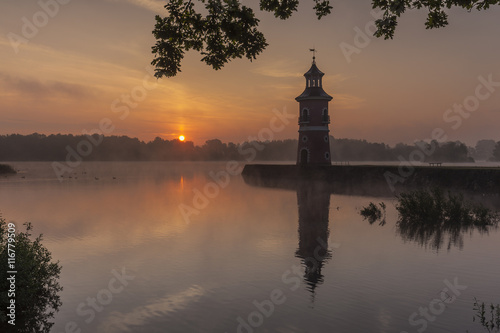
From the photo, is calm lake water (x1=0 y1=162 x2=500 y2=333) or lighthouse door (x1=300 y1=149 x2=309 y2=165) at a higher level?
lighthouse door (x1=300 y1=149 x2=309 y2=165)

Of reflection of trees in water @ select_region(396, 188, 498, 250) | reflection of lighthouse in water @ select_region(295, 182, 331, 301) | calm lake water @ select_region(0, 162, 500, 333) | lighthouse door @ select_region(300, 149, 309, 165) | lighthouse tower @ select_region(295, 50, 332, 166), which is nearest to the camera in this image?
calm lake water @ select_region(0, 162, 500, 333)

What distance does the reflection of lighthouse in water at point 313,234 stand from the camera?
15599 millimetres

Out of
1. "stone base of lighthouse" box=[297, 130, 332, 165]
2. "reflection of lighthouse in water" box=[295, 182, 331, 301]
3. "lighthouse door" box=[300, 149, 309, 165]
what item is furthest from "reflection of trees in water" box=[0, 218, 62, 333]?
"lighthouse door" box=[300, 149, 309, 165]

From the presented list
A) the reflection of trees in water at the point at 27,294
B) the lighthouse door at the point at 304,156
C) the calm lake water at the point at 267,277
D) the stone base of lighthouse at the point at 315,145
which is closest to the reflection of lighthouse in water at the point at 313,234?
the calm lake water at the point at 267,277

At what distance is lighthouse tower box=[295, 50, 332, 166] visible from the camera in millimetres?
58094

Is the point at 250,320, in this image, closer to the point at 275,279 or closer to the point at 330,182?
the point at 275,279

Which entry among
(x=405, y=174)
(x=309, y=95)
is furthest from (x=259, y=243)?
(x=309, y=95)

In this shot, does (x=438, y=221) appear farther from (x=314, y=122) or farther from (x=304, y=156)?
(x=304, y=156)

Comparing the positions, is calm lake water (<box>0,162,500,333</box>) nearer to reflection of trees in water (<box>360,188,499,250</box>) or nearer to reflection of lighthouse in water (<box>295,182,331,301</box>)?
reflection of lighthouse in water (<box>295,182,331,301</box>)

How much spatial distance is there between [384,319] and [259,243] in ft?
36.7

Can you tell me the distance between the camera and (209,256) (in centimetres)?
1870

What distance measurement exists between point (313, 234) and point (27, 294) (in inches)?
630

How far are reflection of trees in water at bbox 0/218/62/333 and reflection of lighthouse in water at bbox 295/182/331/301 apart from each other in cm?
782

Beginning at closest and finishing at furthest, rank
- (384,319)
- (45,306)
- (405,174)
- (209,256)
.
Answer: (384,319), (45,306), (209,256), (405,174)
